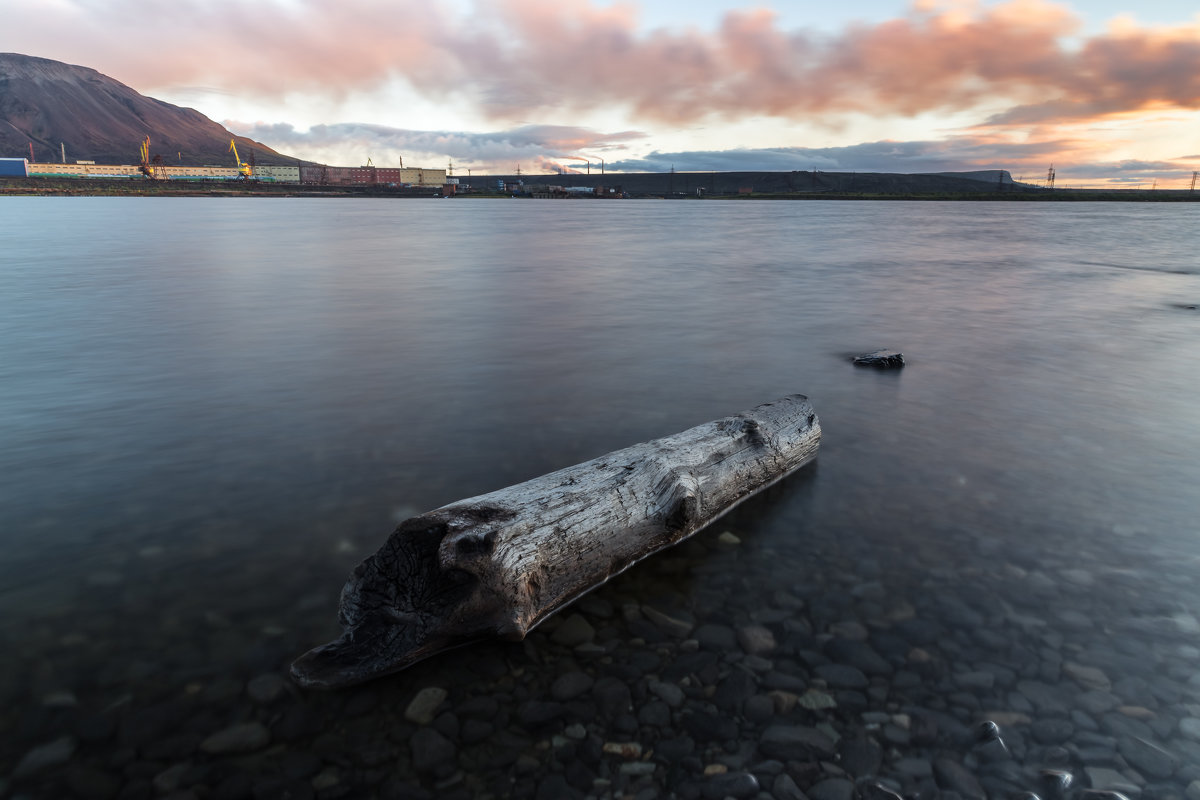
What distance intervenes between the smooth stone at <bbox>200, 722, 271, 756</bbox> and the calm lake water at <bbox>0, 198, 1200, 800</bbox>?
0.17 feet

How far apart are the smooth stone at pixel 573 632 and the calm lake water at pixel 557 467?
0.28ft

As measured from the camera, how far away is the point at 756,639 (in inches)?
163

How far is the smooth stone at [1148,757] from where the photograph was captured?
320 cm

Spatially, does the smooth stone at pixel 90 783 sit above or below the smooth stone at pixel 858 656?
below

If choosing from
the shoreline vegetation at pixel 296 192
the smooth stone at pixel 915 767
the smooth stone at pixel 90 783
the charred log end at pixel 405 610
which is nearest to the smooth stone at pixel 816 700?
the smooth stone at pixel 915 767

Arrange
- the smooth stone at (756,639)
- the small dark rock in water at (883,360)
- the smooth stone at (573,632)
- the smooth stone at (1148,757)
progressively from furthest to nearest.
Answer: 1. the small dark rock in water at (883,360)
2. the smooth stone at (573,632)
3. the smooth stone at (756,639)
4. the smooth stone at (1148,757)

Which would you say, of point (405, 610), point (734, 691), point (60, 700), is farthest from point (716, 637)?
point (60, 700)

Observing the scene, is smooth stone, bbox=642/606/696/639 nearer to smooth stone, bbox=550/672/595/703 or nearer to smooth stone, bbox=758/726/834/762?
smooth stone, bbox=550/672/595/703

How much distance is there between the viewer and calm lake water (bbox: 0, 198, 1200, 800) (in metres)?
3.45

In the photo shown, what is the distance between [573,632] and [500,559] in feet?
2.48

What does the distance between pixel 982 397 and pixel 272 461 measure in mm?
8912

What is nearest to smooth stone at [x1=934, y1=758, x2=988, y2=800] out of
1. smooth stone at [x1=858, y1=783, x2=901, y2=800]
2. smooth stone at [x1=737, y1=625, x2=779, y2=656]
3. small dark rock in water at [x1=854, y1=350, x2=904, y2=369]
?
smooth stone at [x1=858, y1=783, x2=901, y2=800]

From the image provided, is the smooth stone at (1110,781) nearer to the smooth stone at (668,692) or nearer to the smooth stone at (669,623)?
the smooth stone at (668,692)

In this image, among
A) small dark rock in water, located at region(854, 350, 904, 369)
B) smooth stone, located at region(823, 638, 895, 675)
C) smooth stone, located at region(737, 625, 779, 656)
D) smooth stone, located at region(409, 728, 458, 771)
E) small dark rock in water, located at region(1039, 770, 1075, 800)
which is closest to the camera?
small dark rock in water, located at region(1039, 770, 1075, 800)
